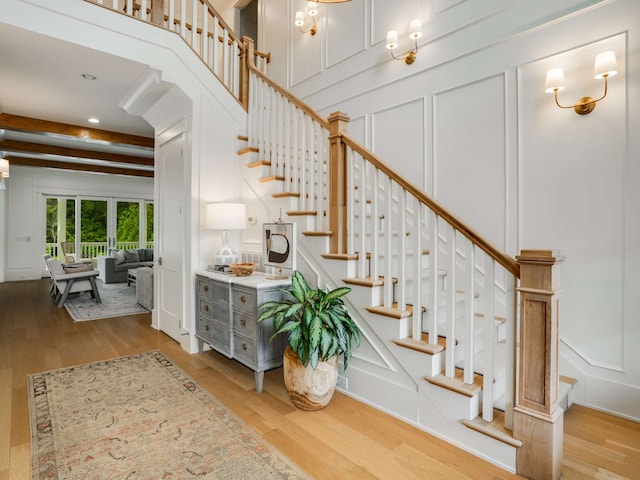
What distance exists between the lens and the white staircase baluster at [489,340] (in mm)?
1958

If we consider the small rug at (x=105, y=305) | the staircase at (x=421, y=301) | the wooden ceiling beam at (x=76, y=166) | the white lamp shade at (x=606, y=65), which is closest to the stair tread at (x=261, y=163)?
the staircase at (x=421, y=301)

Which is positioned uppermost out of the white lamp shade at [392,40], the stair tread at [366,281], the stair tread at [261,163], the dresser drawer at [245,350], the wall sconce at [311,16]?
the wall sconce at [311,16]

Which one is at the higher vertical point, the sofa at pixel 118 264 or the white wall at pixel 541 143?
the white wall at pixel 541 143

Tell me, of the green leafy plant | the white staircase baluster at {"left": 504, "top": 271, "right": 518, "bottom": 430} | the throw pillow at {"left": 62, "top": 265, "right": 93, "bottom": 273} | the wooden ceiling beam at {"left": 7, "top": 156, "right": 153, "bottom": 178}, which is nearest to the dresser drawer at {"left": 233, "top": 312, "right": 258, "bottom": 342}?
the green leafy plant

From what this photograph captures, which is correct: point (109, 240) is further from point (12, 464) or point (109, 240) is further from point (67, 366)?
point (12, 464)

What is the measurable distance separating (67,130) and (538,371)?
6965 mm

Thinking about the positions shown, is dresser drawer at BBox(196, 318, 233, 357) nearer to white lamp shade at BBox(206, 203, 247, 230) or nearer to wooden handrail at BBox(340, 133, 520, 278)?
white lamp shade at BBox(206, 203, 247, 230)

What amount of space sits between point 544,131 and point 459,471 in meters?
2.41

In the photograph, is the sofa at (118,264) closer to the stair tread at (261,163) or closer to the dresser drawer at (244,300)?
the stair tread at (261,163)

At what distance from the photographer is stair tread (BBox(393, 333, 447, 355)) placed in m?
2.19

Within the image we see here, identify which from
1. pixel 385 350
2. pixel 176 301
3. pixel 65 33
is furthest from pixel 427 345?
pixel 65 33

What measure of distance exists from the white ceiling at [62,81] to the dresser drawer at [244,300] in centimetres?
248

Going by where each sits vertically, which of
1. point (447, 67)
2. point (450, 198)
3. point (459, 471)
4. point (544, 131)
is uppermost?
point (447, 67)

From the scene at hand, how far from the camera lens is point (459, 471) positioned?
184 centimetres
